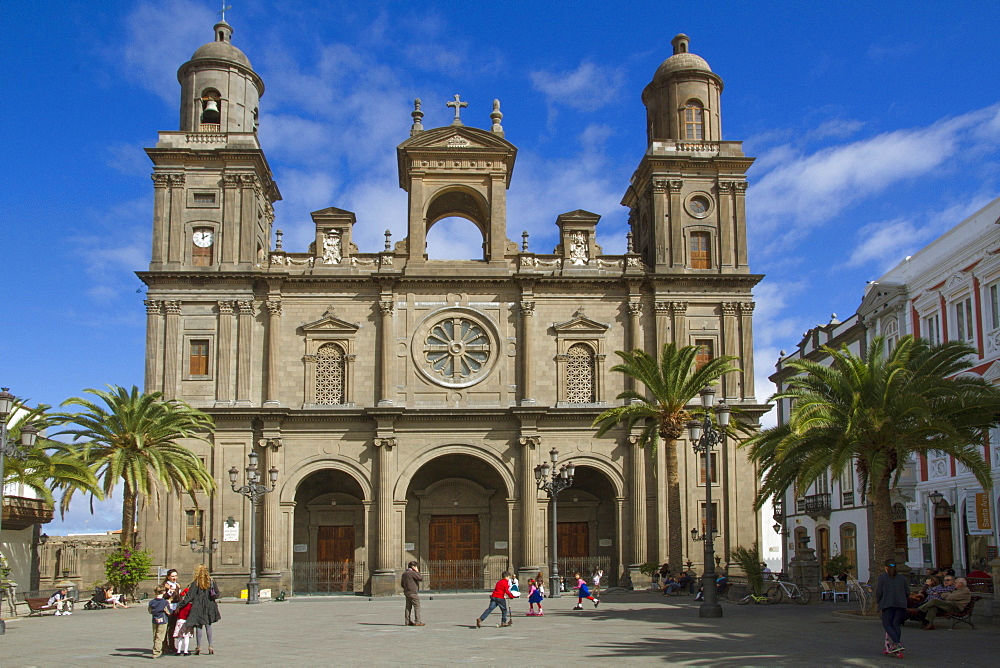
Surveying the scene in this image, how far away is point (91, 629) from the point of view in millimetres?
26500

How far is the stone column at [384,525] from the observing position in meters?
42.8

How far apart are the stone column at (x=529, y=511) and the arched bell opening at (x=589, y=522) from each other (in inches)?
104

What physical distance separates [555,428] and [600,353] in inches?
153

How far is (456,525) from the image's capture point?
46.8 m

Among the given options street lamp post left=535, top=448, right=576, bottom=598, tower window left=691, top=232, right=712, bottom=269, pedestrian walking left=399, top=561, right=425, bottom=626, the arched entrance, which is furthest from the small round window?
pedestrian walking left=399, top=561, right=425, bottom=626

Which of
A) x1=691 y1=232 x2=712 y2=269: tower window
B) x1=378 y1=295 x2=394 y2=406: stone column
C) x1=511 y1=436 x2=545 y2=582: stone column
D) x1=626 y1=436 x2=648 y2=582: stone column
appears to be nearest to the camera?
x1=626 y1=436 x2=648 y2=582: stone column

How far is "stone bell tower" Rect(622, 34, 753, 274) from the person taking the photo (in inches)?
1839

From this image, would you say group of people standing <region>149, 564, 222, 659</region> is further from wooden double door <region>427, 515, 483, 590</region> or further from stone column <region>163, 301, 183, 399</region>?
wooden double door <region>427, 515, 483, 590</region>

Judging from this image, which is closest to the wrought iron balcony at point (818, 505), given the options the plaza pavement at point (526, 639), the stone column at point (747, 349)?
the stone column at point (747, 349)

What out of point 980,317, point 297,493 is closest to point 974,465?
point 980,317

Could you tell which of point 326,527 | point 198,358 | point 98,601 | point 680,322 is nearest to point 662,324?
point 680,322

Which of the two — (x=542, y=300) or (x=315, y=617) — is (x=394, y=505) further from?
(x=315, y=617)

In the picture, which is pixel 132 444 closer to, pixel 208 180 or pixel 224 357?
pixel 224 357

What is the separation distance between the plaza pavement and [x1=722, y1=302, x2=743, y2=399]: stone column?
14.0 m
